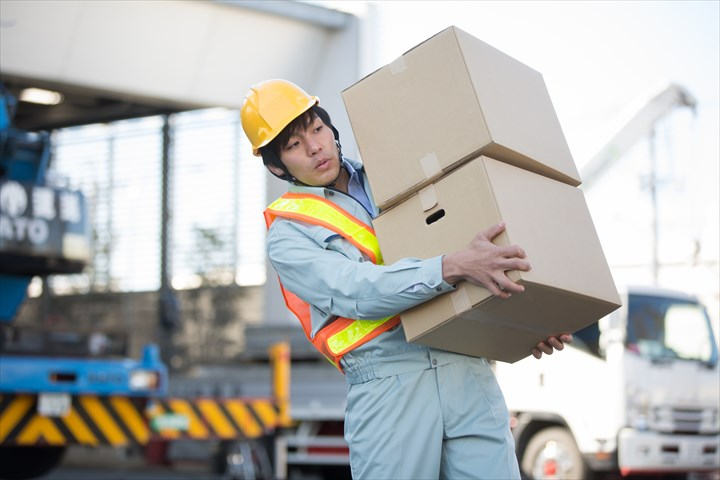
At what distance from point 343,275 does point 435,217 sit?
0.97 feet

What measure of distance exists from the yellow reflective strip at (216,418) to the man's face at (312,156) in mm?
6908

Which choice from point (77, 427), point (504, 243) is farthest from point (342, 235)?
point (77, 427)

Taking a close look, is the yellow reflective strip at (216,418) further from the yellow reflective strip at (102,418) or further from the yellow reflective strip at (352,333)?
the yellow reflective strip at (352,333)

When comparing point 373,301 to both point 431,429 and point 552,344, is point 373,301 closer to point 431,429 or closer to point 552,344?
point 431,429

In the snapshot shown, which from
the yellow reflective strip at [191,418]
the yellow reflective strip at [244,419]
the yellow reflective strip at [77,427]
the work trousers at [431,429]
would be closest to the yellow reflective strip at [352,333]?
the work trousers at [431,429]

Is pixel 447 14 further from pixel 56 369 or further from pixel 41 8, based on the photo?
pixel 56 369

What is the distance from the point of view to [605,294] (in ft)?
10.2

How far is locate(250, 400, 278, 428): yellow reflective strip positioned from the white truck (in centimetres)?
218

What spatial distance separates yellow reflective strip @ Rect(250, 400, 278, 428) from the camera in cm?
1049

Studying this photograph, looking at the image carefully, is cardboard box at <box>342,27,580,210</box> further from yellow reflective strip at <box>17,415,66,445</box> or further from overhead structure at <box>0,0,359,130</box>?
yellow reflective strip at <box>17,415,66,445</box>

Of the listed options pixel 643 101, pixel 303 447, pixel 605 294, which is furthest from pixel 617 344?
pixel 605 294

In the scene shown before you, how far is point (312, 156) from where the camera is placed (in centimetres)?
328

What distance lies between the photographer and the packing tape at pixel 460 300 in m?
2.90

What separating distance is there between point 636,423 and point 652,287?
1.23 meters
